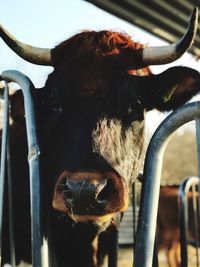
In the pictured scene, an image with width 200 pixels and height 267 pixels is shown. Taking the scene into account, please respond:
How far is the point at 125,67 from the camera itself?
3.06 m

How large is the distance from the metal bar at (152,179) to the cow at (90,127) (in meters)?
0.57

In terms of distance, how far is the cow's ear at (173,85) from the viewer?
317 cm

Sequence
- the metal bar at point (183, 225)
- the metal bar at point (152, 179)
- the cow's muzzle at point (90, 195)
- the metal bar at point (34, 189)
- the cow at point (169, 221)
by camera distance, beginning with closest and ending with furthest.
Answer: the metal bar at point (152, 179), the metal bar at point (34, 189), the cow's muzzle at point (90, 195), the metal bar at point (183, 225), the cow at point (169, 221)

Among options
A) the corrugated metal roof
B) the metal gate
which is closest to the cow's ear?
the corrugated metal roof

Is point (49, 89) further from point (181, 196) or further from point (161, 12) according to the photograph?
point (181, 196)

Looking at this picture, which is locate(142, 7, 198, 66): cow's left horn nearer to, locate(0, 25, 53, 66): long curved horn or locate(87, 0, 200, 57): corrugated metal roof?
locate(87, 0, 200, 57): corrugated metal roof

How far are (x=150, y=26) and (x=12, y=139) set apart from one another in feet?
4.62

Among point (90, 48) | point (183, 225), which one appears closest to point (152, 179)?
point (90, 48)

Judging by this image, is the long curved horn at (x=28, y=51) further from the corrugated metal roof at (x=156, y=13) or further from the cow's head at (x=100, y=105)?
the corrugated metal roof at (x=156, y=13)

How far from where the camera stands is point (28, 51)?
288 centimetres

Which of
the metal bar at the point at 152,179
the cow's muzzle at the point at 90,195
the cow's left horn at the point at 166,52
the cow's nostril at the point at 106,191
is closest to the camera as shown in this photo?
the metal bar at the point at 152,179

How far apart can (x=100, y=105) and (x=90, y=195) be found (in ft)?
2.59

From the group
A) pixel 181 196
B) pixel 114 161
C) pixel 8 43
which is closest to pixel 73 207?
pixel 114 161

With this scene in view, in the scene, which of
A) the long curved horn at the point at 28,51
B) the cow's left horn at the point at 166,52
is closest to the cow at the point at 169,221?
the cow's left horn at the point at 166,52
